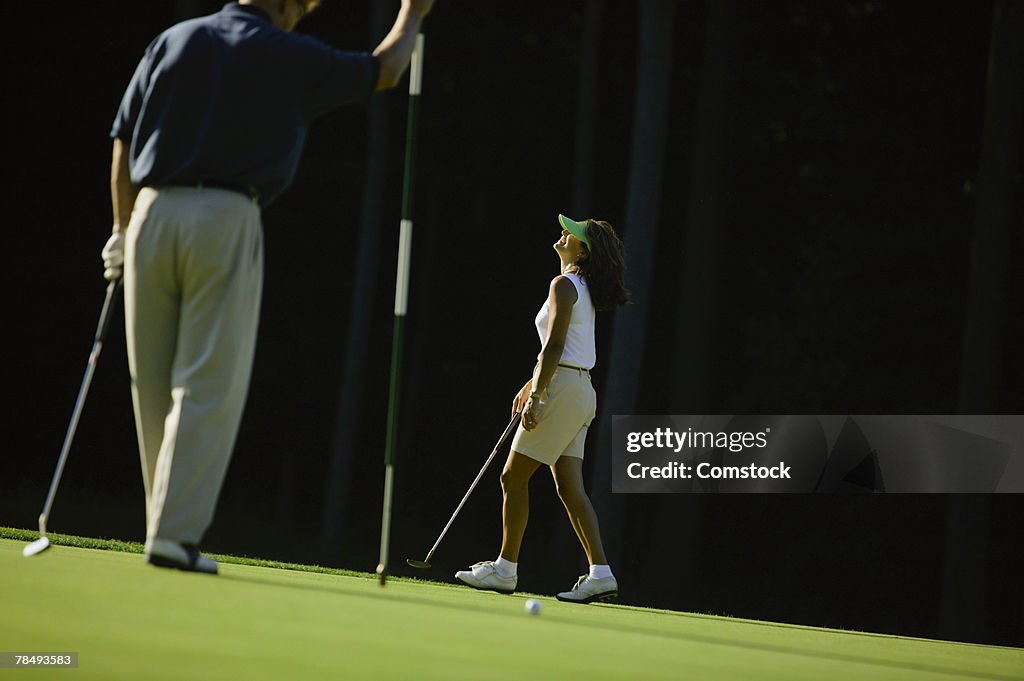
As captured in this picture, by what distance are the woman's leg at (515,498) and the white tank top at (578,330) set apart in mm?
536

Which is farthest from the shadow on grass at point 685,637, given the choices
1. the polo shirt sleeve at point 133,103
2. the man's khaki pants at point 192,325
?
the polo shirt sleeve at point 133,103

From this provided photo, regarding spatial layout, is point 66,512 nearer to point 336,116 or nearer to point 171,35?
point 336,116

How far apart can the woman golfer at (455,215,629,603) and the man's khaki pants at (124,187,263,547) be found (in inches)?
110

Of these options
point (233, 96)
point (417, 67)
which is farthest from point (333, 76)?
point (417, 67)

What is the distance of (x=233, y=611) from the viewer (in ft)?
13.5

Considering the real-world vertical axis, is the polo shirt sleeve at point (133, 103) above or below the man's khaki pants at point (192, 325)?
above

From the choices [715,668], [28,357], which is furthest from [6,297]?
[715,668]

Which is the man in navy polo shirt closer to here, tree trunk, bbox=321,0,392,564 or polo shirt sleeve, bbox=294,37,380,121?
polo shirt sleeve, bbox=294,37,380,121

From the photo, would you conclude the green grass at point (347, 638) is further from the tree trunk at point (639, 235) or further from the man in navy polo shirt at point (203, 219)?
the tree trunk at point (639, 235)

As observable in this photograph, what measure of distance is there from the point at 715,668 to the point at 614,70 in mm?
17549

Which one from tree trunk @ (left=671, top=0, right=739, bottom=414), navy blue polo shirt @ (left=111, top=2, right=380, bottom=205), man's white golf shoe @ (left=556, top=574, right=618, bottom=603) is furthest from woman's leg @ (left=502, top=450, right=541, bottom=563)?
tree trunk @ (left=671, top=0, right=739, bottom=414)

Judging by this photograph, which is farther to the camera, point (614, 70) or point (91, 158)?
point (91, 158)

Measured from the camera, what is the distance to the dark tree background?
58.4 ft

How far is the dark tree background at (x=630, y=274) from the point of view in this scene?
17797mm
